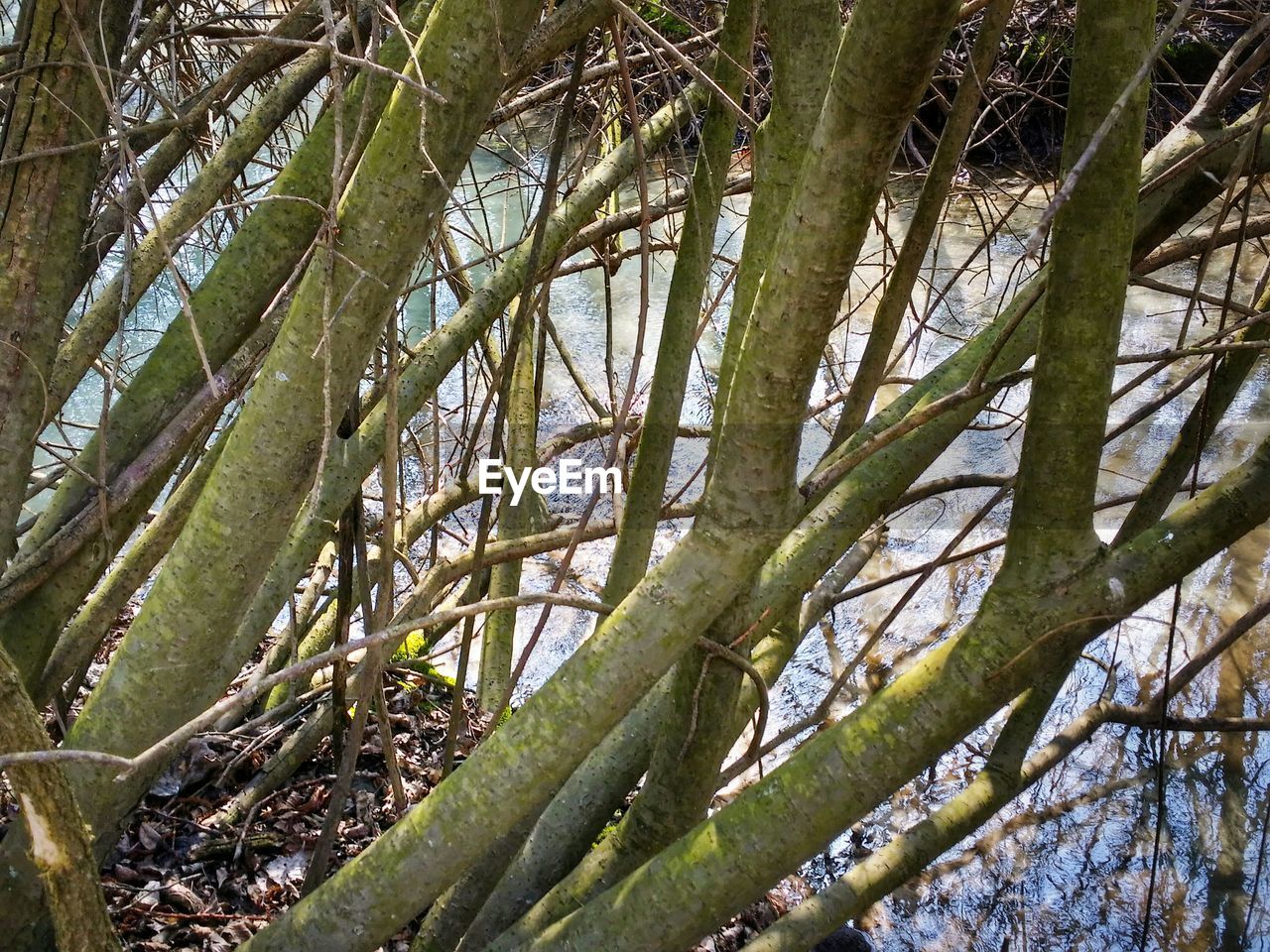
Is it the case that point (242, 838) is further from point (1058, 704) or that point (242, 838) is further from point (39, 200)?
point (1058, 704)

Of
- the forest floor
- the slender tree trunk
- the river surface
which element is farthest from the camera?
the river surface

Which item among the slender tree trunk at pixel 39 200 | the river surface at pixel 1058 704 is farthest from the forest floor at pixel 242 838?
the slender tree trunk at pixel 39 200

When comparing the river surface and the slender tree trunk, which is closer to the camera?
the slender tree trunk

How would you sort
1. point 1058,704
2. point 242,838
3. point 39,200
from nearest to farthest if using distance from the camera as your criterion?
1. point 39,200
2. point 242,838
3. point 1058,704

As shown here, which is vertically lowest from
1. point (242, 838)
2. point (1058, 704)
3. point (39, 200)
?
point (242, 838)

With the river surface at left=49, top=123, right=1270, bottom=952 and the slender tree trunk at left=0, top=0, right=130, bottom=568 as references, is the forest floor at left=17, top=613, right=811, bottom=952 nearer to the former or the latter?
the river surface at left=49, top=123, right=1270, bottom=952

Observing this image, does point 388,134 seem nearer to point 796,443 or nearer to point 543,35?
point 543,35

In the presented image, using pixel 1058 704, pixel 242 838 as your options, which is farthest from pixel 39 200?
pixel 1058 704

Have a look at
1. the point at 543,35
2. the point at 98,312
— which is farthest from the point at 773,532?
the point at 98,312

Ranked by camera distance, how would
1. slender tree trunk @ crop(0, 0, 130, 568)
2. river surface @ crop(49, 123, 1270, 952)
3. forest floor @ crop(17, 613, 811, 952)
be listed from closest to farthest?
slender tree trunk @ crop(0, 0, 130, 568), forest floor @ crop(17, 613, 811, 952), river surface @ crop(49, 123, 1270, 952)

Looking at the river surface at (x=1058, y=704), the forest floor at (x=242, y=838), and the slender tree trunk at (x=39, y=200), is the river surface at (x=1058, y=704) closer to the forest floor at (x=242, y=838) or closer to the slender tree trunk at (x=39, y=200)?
the forest floor at (x=242, y=838)

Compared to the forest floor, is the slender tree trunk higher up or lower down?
higher up

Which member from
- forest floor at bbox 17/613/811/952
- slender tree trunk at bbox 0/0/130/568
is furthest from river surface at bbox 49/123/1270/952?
slender tree trunk at bbox 0/0/130/568

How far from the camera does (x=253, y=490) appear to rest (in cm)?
164
